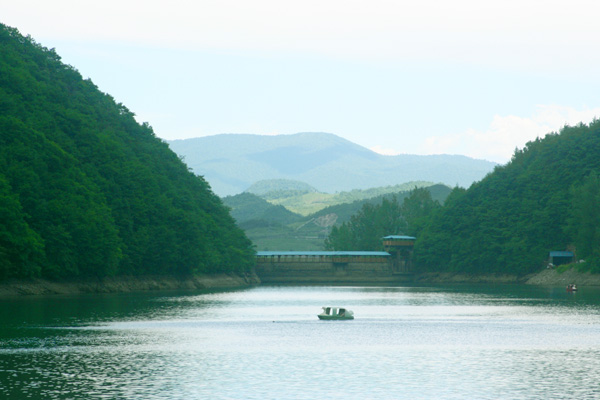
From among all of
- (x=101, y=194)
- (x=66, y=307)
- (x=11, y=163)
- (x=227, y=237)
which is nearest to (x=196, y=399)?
(x=66, y=307)

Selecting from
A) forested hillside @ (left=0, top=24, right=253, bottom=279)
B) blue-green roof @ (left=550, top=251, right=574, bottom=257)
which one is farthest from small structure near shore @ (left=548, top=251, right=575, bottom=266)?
forested hillside @ (left=0, top=24, right=253, bottom=279)

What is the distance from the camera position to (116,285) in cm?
13462

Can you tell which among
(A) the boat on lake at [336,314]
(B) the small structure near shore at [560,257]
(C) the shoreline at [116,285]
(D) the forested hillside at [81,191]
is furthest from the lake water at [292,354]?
(B) the small structure near shore at [560,257]

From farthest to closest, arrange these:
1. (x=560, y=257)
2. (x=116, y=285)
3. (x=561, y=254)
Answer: (x=560, y=257)
(x=561, y=254)
(x=116, y=285)

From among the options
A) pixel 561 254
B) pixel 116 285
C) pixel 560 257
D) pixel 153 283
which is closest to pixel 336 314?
pixel 116 285

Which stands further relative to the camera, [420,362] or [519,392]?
[420,362]

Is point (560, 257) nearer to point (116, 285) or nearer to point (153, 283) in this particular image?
point (153, 283)

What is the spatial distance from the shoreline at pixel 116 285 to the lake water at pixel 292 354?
49.9 ft

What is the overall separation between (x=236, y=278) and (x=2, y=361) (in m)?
151

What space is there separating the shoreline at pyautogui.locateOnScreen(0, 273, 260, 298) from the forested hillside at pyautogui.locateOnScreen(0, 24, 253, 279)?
4.51ft

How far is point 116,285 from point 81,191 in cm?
1839

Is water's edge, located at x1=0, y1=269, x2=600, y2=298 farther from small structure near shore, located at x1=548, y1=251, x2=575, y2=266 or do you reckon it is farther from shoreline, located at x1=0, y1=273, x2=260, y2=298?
small structure near shore, located at x1=548, y1=251, x2=575, y2=266

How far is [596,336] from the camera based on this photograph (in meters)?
63.6

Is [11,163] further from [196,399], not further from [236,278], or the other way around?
[236,278]
